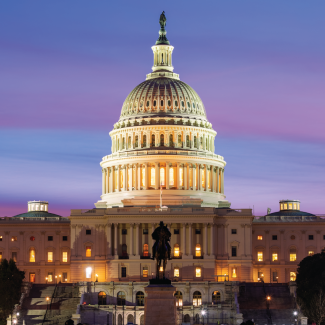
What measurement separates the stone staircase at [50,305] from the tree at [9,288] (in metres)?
2.23

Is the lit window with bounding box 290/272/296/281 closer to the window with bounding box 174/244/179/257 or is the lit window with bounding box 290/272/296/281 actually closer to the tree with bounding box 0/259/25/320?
the window with bounding box 174/244/179/257

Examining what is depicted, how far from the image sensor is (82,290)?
163125mm

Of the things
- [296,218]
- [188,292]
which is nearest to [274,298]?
[188,292]

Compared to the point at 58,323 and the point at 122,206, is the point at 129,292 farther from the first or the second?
the point at 122,206

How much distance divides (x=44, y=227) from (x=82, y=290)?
119 feet

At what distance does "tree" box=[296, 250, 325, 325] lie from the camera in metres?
145

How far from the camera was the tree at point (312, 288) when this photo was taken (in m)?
145

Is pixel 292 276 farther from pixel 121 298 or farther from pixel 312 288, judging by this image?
pixel 312 288

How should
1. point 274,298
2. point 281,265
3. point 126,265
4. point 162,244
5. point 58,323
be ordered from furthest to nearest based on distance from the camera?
1. point 281,265
2. point 126,265
3. point 274,298
4. point 58,323
5. point 162,244

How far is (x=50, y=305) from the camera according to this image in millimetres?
155875

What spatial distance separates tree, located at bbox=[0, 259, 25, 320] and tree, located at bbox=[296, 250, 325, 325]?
43.6 m

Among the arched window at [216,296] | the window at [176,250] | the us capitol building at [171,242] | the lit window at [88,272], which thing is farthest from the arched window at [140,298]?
the lit window at [88,272]

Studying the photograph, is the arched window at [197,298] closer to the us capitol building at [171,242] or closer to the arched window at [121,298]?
the us capitol building at [171,242]

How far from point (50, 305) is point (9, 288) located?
688 cm
